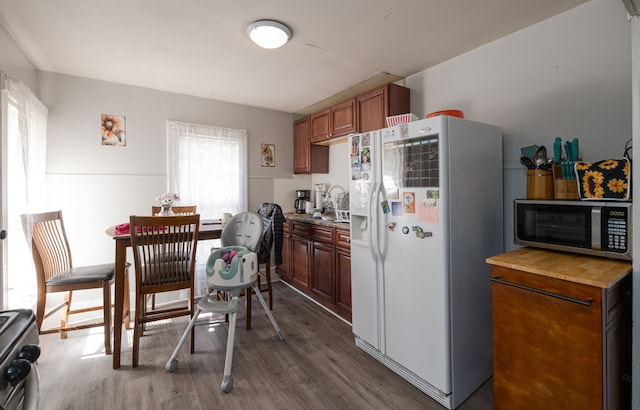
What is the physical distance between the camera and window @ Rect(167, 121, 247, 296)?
335cm

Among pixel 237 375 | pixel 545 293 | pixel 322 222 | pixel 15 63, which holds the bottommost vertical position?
pixel 237 375

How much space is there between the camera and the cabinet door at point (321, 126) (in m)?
3.54

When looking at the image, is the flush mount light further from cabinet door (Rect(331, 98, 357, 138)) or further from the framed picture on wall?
the framed picture on wall

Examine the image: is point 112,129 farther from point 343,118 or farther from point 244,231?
point 343,118

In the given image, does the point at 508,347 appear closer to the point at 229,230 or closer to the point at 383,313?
the point at 383,313

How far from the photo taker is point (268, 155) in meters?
4.09

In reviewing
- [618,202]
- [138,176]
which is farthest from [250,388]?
[138,176]

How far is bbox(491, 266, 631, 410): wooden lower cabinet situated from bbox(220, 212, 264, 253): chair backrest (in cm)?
177

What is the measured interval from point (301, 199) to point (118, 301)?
2596mm

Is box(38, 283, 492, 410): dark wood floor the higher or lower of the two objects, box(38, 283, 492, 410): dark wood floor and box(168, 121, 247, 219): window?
the lower

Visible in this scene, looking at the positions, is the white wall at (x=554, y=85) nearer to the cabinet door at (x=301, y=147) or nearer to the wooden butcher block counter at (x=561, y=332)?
the wooden butcher block counter at (x=561, y=332)

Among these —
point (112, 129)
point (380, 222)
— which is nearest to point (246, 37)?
point (380, 222)

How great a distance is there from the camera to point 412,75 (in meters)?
2.88

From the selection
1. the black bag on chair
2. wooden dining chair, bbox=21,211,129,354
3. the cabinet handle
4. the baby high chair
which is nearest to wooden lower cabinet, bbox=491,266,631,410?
the cabinet handle
